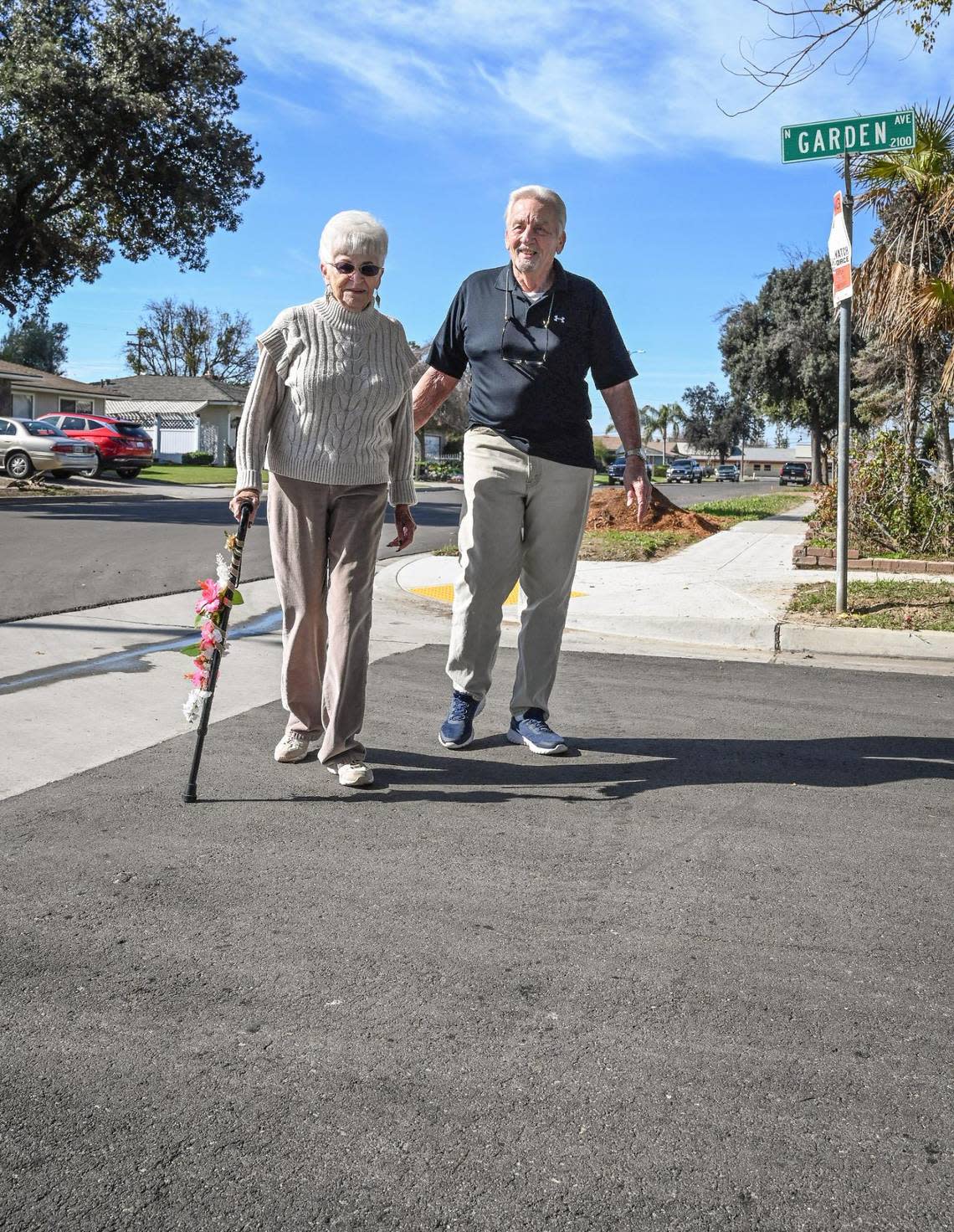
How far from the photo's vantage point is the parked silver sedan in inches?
1114

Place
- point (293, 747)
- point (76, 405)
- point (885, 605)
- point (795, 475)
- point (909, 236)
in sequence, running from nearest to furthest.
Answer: point (293, 747), point (885, 605), point (909, 236), point (76, 405), point (795, 475)

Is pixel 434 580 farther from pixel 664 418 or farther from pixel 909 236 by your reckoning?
pixel 664 418

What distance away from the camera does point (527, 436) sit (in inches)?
183

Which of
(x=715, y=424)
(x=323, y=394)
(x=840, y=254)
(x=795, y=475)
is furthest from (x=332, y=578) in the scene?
(x=715, y=424)

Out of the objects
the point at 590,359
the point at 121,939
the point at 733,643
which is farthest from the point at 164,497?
the point at 121,939

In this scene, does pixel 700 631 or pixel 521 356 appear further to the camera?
pixel 700 631

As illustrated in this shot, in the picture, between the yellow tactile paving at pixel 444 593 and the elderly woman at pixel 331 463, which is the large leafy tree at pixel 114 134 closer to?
the yellow tactile paving at pixel 444 593

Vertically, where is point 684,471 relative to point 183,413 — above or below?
below

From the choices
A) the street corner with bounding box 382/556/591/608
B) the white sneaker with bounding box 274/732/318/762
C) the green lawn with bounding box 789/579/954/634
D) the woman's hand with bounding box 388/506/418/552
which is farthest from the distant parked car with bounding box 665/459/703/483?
the white sneaker with bounding box 274/732/318/762

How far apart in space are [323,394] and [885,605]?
5.63m

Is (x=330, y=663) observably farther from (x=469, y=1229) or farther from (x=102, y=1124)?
(x=469, y=1229)

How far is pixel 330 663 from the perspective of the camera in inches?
169

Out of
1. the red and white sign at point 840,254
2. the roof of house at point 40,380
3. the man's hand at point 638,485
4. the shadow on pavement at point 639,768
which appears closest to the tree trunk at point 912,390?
the red and white sign at point 840,254

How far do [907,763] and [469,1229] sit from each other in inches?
136
